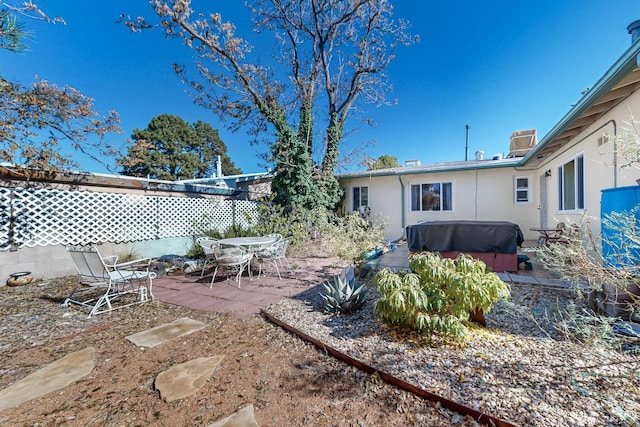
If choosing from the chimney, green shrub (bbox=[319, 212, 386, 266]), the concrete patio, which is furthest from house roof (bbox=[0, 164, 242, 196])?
the chimney

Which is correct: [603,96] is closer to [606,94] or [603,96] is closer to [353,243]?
[606,94]

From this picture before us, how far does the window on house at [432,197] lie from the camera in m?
10.4

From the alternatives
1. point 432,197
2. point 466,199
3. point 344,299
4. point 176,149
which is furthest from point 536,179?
point 176,149

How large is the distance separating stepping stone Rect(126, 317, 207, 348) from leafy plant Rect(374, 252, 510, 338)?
2323 millimetres

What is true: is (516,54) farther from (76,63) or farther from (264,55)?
(76,63)

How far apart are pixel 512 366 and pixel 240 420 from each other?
2145 millimetres

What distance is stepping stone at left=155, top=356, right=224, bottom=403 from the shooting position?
2010 mm

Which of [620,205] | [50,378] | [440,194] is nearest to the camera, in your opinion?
[50,378]

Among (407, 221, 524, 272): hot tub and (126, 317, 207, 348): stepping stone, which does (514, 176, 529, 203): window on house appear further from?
(126, 317, 207, 348): stepping stone

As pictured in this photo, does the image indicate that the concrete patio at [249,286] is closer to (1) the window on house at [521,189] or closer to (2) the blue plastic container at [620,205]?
(2) the blue plastic container at [620,205]

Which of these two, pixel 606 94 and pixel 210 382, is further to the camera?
pixel 606 94

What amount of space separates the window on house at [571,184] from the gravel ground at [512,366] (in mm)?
3979

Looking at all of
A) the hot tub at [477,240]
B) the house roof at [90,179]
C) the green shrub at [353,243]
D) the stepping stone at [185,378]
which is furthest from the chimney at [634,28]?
the house roof at [90,179]

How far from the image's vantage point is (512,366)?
212 centimetres
